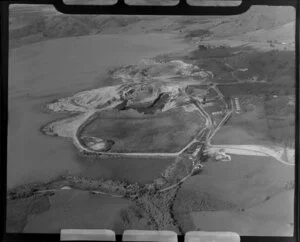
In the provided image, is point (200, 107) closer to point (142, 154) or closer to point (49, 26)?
point (142, 154)

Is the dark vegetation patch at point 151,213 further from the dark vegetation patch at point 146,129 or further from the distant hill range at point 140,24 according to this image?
the distant hill range at point 140,24

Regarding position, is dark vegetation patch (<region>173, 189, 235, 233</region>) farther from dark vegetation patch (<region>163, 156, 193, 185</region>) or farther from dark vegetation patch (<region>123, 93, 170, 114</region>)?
dark vegetation patch (<region>123, 93, 170, 114</region>)

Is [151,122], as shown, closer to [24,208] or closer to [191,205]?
[191,205]

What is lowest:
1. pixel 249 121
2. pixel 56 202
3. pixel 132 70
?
pixel 56 202

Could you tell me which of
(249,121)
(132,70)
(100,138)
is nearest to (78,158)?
(100,138)

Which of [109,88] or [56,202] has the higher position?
[109,88]

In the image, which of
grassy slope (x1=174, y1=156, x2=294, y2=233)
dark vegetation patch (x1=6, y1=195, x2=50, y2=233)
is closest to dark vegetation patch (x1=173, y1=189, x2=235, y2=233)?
grassy slope (x1=174, y1=156, x2=294, y2=233)

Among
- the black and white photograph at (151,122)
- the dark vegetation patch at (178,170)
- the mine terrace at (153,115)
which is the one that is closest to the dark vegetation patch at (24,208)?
the black and white photograph at (151,122)

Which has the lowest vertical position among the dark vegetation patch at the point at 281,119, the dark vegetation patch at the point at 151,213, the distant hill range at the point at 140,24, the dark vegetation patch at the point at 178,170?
the dark vegetation patch at the point at 151,213
